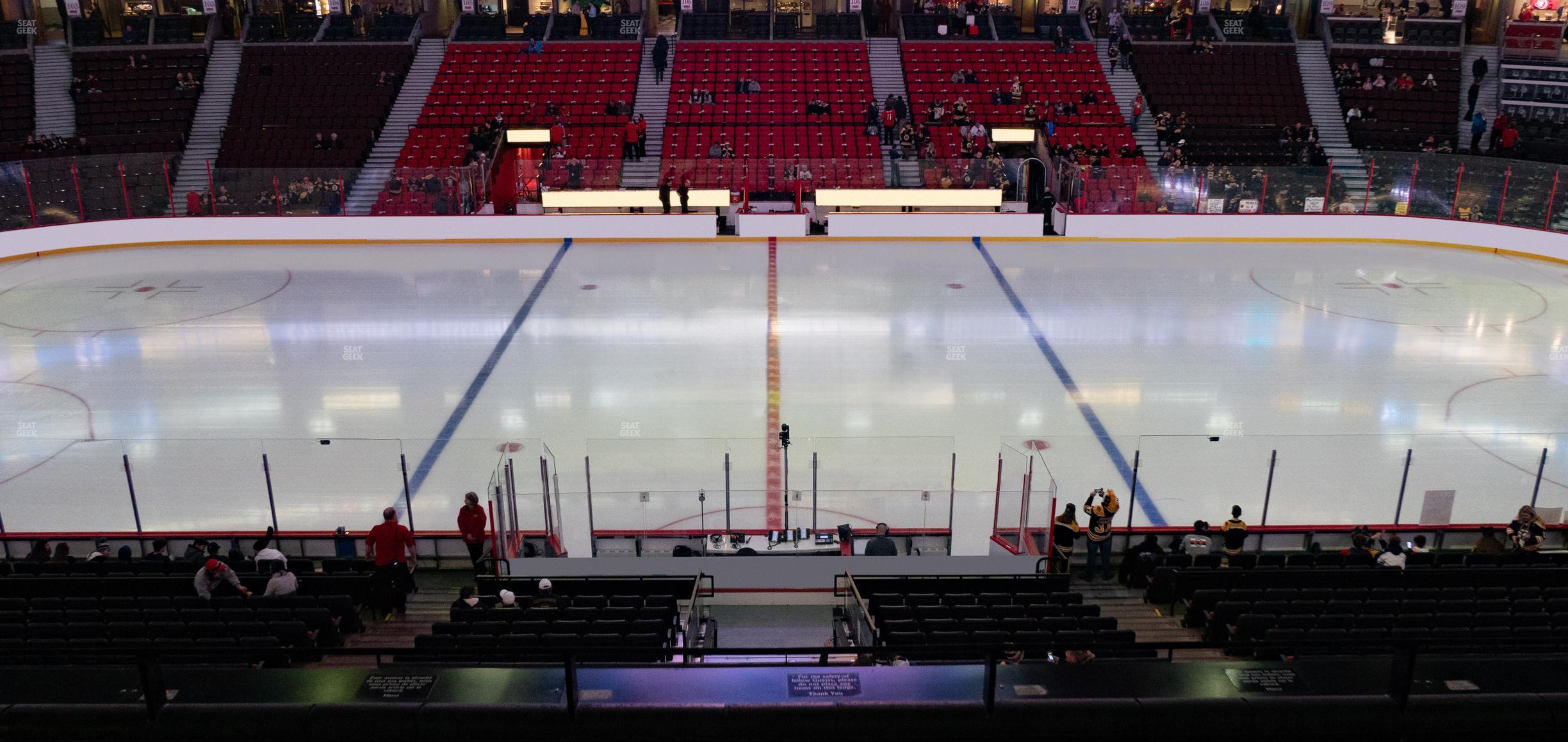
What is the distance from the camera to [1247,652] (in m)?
6.99

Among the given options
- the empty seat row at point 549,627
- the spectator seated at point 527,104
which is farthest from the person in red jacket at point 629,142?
the empty seat row at point 549,627

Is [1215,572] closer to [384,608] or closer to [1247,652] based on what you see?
[1247,652]

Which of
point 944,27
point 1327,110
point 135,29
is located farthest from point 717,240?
point 135,29

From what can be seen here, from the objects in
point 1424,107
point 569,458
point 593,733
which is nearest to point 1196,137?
point 1424,107

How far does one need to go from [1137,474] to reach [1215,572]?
84.0 inches

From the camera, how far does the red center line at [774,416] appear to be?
1005 cm

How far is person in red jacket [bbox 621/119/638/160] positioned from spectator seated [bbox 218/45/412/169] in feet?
23.1

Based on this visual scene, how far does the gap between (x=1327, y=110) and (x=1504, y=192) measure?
7957mm

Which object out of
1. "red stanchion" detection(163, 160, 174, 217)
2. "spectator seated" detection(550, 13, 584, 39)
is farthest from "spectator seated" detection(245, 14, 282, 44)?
"red stanchion" detection(163, 160, 174, 217)

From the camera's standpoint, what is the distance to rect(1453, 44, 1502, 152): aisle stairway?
29359 millimetres

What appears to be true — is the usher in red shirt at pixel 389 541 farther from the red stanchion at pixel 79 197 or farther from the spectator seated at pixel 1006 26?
the spectator seated at pixel 1006 26

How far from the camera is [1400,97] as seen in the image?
100ft

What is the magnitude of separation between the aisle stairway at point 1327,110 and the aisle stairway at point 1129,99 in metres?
4.50

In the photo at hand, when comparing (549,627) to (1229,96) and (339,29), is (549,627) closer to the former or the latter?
(1229,96)
